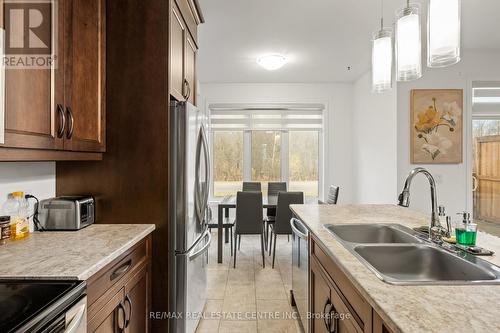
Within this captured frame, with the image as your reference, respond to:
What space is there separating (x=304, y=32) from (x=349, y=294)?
2.79 metres

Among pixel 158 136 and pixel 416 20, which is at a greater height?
pixel 416 20

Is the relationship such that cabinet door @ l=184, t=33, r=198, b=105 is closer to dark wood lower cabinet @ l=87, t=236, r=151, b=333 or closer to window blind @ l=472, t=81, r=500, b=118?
dark wood lower cabinet @ l=87, t=236, r=151, b=333

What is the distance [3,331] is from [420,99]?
14.1 feet

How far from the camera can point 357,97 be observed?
4.96 m

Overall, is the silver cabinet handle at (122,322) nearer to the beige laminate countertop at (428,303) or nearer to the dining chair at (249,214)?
the beige laminate countertop at (428,303)

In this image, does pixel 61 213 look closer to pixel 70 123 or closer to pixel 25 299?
pixel 70 123

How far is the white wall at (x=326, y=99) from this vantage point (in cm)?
517

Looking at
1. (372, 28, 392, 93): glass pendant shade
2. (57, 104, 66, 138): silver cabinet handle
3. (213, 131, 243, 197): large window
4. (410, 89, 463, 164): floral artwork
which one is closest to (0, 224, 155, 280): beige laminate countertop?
(57, 104, 66, 138): silver cabinet handle

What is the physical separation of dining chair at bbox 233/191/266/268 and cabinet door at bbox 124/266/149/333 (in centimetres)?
184

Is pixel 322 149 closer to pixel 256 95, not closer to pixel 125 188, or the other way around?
pixel 256 95

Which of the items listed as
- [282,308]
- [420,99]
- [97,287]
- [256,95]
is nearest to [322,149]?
[256,95]

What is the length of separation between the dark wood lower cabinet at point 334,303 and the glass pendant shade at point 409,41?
41.6 inches

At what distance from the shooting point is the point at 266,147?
5371 mm

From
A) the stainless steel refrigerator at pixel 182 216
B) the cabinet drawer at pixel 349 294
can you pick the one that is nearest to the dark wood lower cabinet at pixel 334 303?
the cabinet drawer at pixel 349 294
